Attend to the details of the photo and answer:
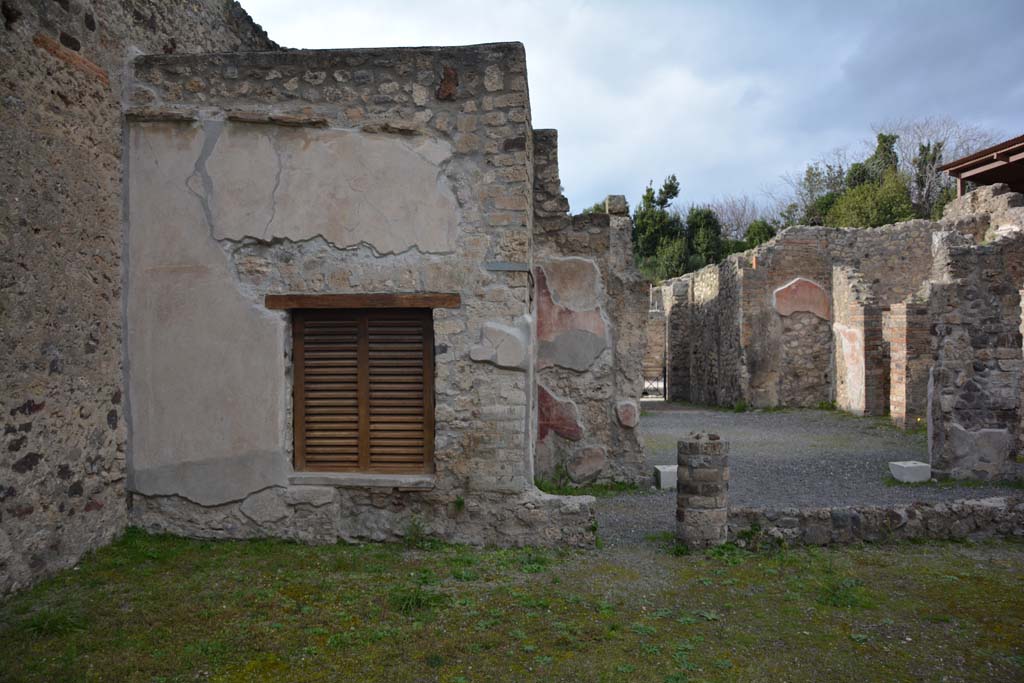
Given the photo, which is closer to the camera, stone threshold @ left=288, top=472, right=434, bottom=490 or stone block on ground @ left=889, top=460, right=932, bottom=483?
stone threshold @ left=288, top=472, right=434, bottom=490

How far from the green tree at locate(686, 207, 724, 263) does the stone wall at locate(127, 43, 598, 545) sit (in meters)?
26.0

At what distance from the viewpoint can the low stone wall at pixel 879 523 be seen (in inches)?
213

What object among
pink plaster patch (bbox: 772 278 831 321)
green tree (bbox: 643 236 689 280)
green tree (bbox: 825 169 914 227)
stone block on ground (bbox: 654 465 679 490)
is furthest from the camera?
green tree (bbox: 643 236 689 280)

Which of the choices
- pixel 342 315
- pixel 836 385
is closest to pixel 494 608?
pixel 342 315

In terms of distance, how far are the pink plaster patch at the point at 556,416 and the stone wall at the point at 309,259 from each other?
207 centimetres

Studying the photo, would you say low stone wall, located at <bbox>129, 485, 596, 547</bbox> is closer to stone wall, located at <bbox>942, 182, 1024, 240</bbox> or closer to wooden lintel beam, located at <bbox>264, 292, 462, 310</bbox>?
wooden lintel beam, located at <bbox>264, 292, 462, 310</bbox>

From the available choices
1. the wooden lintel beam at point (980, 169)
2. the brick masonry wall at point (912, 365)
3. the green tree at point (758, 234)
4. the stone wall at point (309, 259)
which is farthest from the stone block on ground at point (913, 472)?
the green tree at point (758, 234)

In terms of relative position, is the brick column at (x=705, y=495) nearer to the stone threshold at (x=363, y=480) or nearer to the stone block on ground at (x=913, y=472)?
the stone threshold at (x=363, y=480)

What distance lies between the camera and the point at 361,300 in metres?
5.36

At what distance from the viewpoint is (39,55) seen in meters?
4.47

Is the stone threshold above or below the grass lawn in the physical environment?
above

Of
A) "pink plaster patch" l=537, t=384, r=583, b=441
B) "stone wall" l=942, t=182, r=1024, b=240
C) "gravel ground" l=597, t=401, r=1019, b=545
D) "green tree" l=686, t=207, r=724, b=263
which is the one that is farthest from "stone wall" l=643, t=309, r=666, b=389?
"pink plaster patch" l=537, t=384, r=583, b=441

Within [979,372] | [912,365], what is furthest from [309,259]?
[912,365]

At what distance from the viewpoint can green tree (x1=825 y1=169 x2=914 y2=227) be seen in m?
25.3
